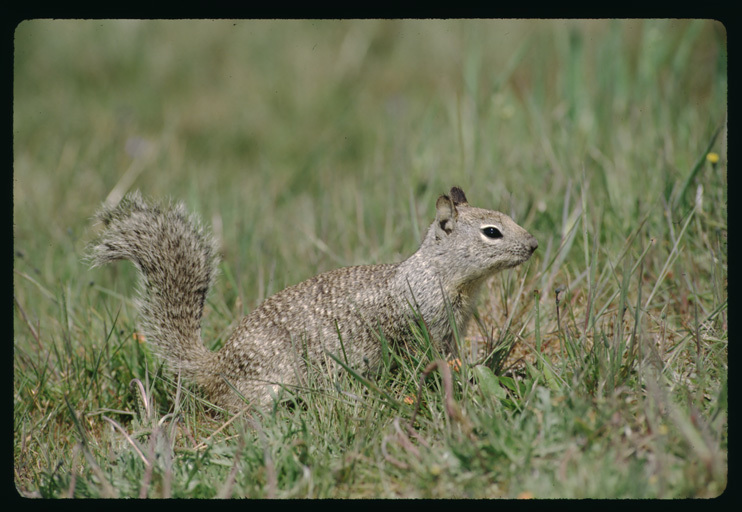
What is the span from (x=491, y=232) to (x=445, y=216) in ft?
0.83

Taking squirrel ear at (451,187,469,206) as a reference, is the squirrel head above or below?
below

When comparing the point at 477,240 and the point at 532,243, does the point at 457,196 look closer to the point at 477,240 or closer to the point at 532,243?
the point at 477,240

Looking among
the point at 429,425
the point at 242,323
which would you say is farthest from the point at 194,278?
the point at 429,425

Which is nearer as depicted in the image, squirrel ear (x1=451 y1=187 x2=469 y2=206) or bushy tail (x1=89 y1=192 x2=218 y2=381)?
bushy tail (x1=89 y1=192 x2=218 y2=381)

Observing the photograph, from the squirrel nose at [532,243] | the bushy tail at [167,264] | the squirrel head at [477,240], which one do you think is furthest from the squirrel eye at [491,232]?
the bushy tail at [167,264]

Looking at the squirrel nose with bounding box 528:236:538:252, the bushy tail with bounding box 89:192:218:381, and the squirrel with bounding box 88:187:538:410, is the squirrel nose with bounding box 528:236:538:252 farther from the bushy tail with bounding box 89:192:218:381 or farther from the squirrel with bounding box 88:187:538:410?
the bushy tail with bounding box 89:192:218:381

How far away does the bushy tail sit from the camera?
3625 millimetres

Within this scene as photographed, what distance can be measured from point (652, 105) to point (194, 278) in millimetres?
3648

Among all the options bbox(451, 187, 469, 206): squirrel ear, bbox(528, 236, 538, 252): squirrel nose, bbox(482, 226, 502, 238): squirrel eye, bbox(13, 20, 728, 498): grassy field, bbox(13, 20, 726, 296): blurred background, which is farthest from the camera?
bbox(13, 20, 726, 296): blurred background

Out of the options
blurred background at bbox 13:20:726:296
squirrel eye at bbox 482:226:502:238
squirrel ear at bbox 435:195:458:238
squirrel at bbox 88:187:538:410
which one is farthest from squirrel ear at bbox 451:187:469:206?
blurred background at bbox 13:20:726:296

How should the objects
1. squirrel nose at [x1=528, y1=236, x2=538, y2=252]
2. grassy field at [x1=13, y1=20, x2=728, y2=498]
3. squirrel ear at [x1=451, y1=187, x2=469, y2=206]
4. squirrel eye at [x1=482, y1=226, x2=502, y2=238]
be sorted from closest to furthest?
grassy field at [x1=13, y1=20, x2=728, y2=498] → squirrel nose at [x1=528, y1=236, x2=538, y2=252] → squirrel eye at [x1=482, y1=226, x2=502, y2=238] → squirrel ear at [x1=451, y1=187, x2=469, y2=206]

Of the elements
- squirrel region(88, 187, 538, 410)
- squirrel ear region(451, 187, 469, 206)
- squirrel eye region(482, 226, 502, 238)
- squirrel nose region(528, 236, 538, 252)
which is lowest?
squirrel region(88, 187, 538, 410)

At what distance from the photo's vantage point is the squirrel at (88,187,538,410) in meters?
3.54

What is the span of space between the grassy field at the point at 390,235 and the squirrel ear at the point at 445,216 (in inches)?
19.9
